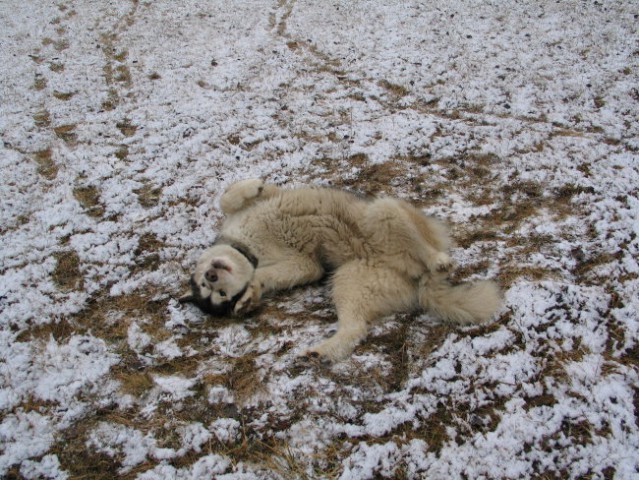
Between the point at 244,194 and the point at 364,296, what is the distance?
77.1 inches

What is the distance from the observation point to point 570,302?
400 centimetres

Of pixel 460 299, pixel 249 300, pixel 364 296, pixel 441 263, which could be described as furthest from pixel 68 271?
pixel 460 299

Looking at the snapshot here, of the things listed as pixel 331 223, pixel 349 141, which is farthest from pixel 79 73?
pixel 331 223

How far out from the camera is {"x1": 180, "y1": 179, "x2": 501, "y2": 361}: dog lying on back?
4148 millimetres

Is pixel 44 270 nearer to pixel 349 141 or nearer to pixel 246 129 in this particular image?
pixel 246 129

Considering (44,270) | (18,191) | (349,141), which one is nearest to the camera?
(44,270)

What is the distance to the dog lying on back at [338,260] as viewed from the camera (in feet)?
13.6

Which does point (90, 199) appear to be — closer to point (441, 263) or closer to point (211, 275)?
point (211, 275)

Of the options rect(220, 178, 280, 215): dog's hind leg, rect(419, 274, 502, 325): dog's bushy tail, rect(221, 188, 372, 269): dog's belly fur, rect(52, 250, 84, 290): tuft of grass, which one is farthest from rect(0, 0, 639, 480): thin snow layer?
rect(220, 178, 280, 215): dog's hind leg

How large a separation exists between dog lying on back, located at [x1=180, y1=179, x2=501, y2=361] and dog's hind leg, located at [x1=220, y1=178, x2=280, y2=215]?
1cm

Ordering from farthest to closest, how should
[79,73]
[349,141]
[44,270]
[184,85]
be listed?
[79,73]
[184,85]
[349,141]
[44,270]

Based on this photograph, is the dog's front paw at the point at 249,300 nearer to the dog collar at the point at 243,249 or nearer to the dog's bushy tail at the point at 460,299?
the dog collar at the point at 243,249

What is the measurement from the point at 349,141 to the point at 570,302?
4303 millimetres

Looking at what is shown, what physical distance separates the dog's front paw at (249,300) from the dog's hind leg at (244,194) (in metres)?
A: 1.10
